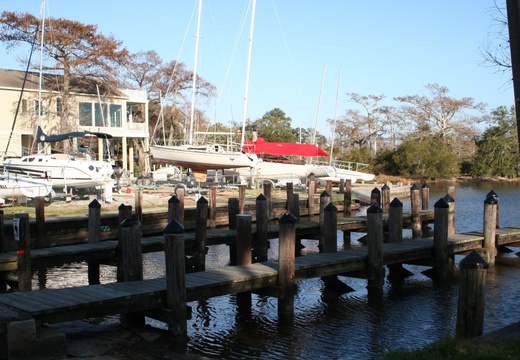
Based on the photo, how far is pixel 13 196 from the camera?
2581 centimetres

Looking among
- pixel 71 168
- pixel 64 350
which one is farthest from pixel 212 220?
pixel 64 350

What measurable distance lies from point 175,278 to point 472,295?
4321 mm

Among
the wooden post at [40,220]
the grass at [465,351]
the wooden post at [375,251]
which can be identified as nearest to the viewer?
the grass at [465,351]

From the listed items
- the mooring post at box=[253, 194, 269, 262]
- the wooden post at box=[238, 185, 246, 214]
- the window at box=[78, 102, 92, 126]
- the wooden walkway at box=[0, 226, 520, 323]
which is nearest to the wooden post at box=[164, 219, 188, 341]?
the wooden walkway at box=[0, 226, 520, 323]

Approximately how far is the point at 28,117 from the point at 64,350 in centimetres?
3704

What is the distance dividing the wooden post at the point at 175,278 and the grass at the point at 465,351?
343cm

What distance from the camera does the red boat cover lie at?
4353 centimetres

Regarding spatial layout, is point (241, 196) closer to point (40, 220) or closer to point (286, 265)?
point (40, 220)

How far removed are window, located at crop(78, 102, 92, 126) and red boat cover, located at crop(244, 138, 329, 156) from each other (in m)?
11.7

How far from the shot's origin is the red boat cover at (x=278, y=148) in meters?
43.5

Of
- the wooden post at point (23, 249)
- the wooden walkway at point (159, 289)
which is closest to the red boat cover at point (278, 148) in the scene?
the wooden walkway at point (159, 289)

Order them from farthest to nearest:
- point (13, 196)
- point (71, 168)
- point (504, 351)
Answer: point (71, 168)
point (13, 196)
point (504, 351)

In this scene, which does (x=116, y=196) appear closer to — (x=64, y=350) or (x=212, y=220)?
(x=212, y=220)

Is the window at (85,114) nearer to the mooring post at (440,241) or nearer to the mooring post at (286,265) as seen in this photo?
the mooring post at (440,241)
